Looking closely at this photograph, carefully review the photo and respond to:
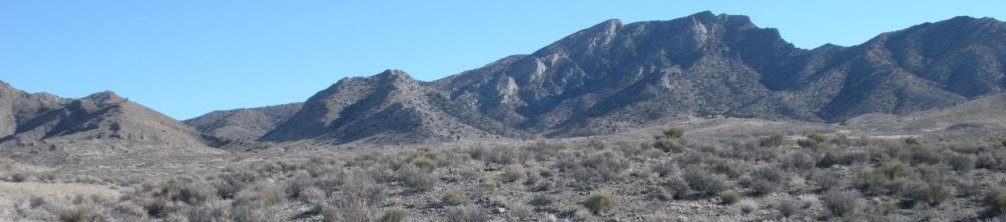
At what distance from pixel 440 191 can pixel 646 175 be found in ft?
17.6

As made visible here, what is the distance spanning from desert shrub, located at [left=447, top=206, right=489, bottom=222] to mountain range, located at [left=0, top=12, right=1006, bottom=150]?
83084 millimetres

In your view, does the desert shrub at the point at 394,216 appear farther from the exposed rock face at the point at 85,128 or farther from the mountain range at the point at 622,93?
the mountain range at the point at 622,93

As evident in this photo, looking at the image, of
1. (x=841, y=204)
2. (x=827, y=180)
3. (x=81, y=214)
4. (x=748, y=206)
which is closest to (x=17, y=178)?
(x=81, y=214)

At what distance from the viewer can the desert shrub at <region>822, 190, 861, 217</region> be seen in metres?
15.9

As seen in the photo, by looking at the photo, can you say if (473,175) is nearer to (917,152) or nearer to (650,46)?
(917,152)

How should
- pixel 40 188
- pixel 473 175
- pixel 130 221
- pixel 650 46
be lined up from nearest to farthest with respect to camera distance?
pixel 130 221 → pixel 473 175 → pixel 40 188 → pixel 650 46

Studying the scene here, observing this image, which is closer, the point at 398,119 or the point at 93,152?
the point at 93,152

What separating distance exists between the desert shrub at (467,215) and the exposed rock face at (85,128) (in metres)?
72.7

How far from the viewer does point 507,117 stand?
14475cm

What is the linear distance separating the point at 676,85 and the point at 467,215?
121 m

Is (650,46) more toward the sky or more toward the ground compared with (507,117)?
more toward the sky

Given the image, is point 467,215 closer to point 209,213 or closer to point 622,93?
point 209,213

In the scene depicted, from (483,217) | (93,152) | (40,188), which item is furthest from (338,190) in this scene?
(93,152)

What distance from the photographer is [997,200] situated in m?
15.4
